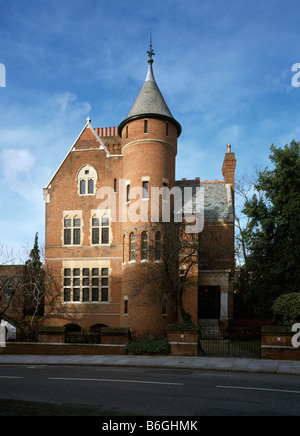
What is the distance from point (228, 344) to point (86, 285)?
47.1ft

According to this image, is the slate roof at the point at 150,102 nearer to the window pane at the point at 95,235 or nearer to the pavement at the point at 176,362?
the window pane at the point at 95,235

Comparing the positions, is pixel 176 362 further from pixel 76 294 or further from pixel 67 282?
pixel 67 282

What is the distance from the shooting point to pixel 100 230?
107 ft

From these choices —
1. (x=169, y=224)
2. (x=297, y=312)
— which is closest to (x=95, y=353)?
(x=169, y=224)

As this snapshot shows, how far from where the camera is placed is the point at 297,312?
20.5 meters

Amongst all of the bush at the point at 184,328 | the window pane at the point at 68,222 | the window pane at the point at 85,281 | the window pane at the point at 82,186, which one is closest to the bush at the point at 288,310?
the bush at the point at 184,328

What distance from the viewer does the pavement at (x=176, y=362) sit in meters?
17.4

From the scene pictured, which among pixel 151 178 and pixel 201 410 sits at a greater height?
pixel 151 178

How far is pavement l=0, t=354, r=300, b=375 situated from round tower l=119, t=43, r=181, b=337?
6.22 meters

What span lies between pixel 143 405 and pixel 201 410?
53.7 inches

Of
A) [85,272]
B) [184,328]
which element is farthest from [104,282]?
[184,328]

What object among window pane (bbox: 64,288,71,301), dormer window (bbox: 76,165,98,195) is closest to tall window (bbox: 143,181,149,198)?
dormer window (bbox: 76,165,98,195)

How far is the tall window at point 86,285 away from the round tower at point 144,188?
262cm
